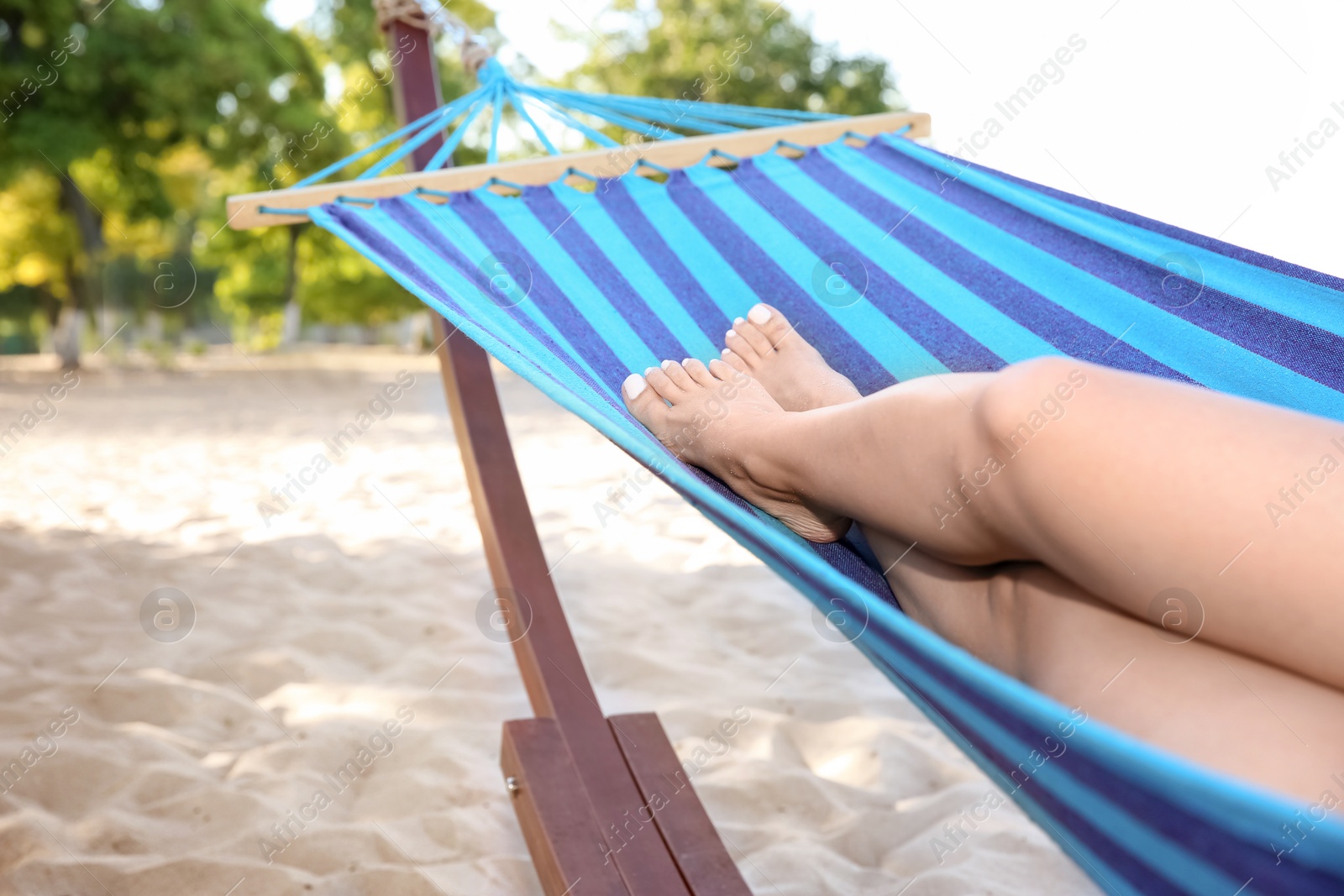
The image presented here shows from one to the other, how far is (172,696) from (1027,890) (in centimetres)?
158

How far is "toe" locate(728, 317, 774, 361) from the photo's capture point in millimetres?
1416

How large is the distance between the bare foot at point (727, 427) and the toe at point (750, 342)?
80 millimetres

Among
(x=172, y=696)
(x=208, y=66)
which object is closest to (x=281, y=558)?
(x=172, y=696)

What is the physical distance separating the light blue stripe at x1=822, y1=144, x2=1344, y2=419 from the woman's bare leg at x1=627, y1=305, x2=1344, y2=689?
609 mm


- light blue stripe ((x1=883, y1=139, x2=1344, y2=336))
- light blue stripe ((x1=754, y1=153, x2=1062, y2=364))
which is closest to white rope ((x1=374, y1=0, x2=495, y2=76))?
light blue stripe ((x1=754, y1=153, x2=1062, y2=364))

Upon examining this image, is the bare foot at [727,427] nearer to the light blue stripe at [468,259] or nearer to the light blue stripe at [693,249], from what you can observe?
the light blue stripe at [468,259]

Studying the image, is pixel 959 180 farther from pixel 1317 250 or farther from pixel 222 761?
pixel 1317 250

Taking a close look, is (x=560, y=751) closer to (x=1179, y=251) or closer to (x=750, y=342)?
(x=750, y=342)

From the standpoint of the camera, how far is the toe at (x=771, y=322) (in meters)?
1.44

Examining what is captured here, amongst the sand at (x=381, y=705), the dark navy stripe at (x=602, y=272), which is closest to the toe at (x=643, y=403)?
the dark navy stripe at (x=602, y=272)

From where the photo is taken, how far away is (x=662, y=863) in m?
1.24

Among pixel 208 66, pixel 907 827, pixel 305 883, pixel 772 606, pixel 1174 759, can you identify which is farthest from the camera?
pixel 208 66

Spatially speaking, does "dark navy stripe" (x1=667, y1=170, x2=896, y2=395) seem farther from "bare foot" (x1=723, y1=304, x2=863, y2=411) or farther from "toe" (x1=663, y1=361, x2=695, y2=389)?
"toe" (x1=663, y1=361, x2=695, y2=389)

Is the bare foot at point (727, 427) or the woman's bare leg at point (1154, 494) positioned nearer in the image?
the woman's bare leg at point (1154, 494)
